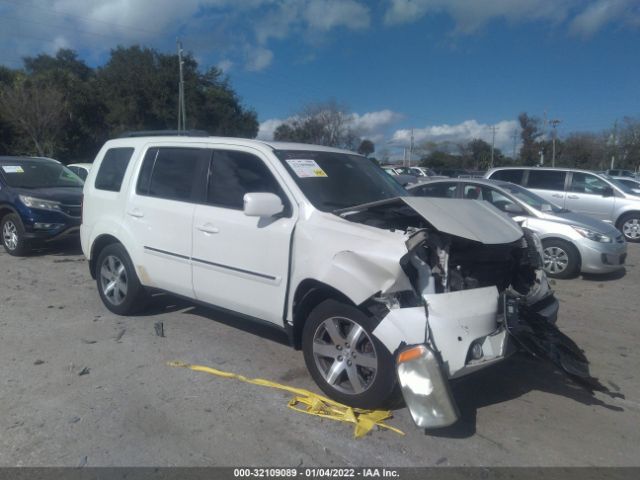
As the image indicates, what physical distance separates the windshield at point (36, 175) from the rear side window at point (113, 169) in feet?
16.0

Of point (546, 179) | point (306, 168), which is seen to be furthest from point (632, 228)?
point (306, 168)

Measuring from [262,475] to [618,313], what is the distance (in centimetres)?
529

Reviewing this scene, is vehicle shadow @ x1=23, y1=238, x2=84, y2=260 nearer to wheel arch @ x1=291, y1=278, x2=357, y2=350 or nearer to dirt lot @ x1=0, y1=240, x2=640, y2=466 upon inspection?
dirt lot @ x1=0, y1=240, x2=640, y2=466

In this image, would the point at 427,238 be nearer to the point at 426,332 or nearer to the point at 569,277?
the point at 426,332

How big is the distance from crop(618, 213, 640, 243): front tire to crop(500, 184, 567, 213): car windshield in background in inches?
205

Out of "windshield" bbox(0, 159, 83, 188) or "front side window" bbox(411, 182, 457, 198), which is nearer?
"front side window" bbox(411, 182, 457, 198)

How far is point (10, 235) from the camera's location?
951 cm

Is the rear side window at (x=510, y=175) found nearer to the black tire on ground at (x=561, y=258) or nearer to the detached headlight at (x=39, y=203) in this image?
the black tire on ground at (x=561, y=258)

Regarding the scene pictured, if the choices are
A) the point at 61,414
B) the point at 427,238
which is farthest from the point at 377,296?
the point at 61,414

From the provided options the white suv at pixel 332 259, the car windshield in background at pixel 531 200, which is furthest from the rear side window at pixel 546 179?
the white suv at pixel 332 259

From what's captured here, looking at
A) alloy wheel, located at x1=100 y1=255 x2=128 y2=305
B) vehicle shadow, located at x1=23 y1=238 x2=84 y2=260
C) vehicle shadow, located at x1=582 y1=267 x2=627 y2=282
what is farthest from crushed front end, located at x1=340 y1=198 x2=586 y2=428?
vehicle shadow, located at x1=23 y1=238 x2=84 y2=260

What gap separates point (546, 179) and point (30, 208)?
1124cm

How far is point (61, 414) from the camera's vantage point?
3.67 m

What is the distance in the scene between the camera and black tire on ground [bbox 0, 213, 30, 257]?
9258mm
